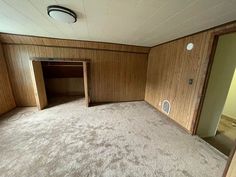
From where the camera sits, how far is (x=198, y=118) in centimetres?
235

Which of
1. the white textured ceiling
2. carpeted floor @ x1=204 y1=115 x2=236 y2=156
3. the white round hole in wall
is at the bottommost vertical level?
carpeted floor @ x1=204 y1=115 x2=236 y2=156

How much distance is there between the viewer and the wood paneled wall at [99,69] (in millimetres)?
3346

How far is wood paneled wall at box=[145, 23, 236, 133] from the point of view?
2.17 m

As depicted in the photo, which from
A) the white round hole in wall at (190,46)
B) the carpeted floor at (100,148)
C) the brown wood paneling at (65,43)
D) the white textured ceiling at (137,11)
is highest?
the white textured ceiling at (137,11)

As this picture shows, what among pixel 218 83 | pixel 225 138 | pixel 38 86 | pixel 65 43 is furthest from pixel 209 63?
pixel 38 86

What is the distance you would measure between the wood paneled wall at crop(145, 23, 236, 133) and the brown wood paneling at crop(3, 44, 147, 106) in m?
0.87

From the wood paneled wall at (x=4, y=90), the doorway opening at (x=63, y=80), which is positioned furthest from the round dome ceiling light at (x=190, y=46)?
the wood paneled wall at (x=4, y=90)

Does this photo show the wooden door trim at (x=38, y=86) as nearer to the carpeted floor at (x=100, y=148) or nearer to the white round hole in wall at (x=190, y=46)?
the carpeted floor at (x=100, y=148)

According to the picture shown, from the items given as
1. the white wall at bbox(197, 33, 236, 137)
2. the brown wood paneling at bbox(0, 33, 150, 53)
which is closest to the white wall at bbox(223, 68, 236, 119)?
the white wall at bbox(197, 33, 236, 137)

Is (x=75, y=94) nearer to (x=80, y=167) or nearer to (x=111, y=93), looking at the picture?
(x=111, y=93)

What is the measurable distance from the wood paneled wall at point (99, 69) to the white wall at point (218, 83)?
2405mm

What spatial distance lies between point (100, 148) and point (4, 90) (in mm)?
3433

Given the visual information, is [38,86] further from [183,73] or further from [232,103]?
[232,103]

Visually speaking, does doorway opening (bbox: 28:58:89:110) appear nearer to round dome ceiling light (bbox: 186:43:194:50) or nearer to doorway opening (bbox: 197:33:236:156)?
round dome ceiling light (bbox: 186:43:194:50)
